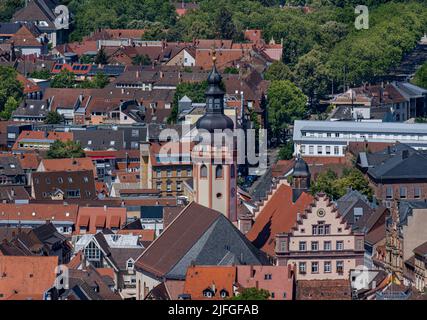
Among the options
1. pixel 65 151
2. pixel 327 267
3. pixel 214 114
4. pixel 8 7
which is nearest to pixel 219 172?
pixel 214 114

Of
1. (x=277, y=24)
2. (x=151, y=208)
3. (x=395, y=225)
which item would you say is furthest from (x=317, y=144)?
(x=277, y=24)

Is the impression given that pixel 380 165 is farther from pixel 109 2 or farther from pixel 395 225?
pixel 109 2

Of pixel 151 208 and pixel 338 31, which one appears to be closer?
pixel 151 208

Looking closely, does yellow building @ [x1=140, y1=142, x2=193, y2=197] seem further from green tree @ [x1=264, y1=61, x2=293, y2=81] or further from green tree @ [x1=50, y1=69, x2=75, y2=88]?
green tree @ [x1=50, y1=69, x2=75, y2=88]

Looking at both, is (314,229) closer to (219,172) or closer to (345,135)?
(219,172)

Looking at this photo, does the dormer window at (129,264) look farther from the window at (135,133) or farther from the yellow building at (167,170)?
the window at (135,133)

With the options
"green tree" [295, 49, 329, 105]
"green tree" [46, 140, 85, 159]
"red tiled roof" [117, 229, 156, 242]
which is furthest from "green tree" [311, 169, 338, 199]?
"green tree" [295, 49, 329, 105]

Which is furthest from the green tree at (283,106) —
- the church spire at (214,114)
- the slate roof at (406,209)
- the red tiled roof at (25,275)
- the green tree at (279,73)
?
the red tiled roof at (25,275)
